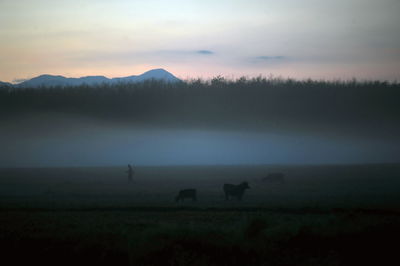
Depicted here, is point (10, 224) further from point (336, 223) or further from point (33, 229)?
point (336, 223)

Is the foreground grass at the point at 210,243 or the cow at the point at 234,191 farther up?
the cow at the point at 234,191

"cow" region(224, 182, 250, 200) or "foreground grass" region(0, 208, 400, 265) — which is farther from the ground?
"cow" region(224, 182, 250, 200)

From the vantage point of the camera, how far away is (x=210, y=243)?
15852mm

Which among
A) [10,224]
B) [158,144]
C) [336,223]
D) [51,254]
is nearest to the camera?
[51,254]

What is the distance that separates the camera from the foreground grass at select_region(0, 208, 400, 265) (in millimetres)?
15359

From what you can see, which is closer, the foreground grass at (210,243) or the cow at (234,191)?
the foreground grass at (210,243)

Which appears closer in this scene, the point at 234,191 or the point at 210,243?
the point at 210,243

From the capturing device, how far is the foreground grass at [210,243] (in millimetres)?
15359

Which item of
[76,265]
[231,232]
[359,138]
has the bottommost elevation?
[76,265]

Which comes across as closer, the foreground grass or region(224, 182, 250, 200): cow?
the foreground grass

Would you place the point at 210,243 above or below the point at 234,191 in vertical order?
below

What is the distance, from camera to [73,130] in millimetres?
99625

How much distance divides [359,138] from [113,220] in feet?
277

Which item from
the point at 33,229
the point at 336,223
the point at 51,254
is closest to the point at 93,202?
the point at 33,229
